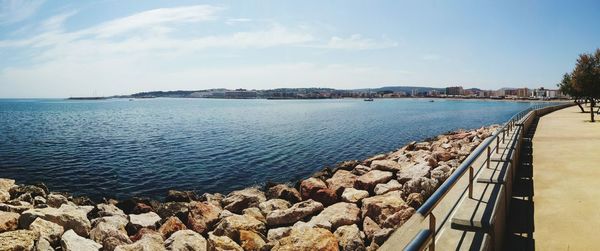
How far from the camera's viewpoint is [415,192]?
29.7 feet

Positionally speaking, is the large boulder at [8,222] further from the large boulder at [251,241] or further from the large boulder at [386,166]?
the large boulder at [386,166]

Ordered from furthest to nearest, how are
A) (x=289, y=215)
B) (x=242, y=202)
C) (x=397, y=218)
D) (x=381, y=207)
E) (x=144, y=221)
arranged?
(x=242, y=202) → (x=144, y=221) → (x=289, y=215) → (x=381, y=207) → (x=397, y=218)

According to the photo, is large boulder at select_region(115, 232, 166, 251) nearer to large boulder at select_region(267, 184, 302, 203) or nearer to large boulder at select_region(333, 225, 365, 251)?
large boulder at select_region(333, 225, 365, 251)

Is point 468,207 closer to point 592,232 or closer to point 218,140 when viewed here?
point 592,232

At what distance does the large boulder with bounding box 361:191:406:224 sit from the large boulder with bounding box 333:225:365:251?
807 millimetres

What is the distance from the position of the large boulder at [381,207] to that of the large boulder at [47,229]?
19.8ft

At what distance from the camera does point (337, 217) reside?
7.70 m

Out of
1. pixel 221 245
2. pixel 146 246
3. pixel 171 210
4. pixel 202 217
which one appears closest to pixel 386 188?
pixel 202 217

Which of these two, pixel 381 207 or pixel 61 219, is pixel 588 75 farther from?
pixel 61 219

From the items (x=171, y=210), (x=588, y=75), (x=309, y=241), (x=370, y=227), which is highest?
(x=588, y=75)

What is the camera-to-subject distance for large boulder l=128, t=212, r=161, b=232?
869 cm

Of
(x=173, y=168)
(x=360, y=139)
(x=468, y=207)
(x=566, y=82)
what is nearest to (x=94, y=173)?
(x=173, y=168)

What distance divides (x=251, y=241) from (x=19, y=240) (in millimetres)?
3920

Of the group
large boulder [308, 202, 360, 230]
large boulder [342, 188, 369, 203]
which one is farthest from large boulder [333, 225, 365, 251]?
large boulder [342, 188, 369, 203]
